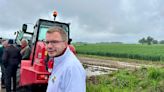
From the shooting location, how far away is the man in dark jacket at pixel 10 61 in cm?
939

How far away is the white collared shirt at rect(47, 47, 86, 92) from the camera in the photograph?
103 inches

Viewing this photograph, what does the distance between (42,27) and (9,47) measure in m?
1.49

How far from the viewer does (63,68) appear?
8.84 ft

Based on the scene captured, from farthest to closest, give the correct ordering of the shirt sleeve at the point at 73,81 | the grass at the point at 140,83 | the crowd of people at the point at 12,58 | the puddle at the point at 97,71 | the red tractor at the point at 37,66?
1. the puddle at the point at 97,71
2. the crowd of people at the point at 12,58
3. the grass at the point at 140,83
4. the red tractor at the point at 37,66
5. the shirt sleeve at the point at 73,81

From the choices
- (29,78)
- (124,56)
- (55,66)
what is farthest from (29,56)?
(124,56)

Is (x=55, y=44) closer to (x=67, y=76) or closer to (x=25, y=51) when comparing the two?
(x=67, y=76)

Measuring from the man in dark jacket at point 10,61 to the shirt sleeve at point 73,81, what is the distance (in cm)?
696

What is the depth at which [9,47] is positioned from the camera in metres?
9.36

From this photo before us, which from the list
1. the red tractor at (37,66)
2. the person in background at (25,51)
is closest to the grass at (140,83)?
the red tractor at (37,66)

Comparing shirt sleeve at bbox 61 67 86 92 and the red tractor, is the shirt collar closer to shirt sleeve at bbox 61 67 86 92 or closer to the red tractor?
shirt sleeve at bbox 61 67 86 92

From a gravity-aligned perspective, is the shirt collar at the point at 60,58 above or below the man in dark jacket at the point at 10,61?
above

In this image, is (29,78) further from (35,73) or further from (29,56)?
(29,56)

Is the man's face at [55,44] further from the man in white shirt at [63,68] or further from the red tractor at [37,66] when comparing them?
the red tractor at [37,66]

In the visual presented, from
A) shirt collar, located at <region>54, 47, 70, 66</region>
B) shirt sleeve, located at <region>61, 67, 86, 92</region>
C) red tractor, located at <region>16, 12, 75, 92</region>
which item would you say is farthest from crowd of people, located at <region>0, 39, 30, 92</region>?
shirt sleeve, located at <region>61, 67, 86, 92</region>
